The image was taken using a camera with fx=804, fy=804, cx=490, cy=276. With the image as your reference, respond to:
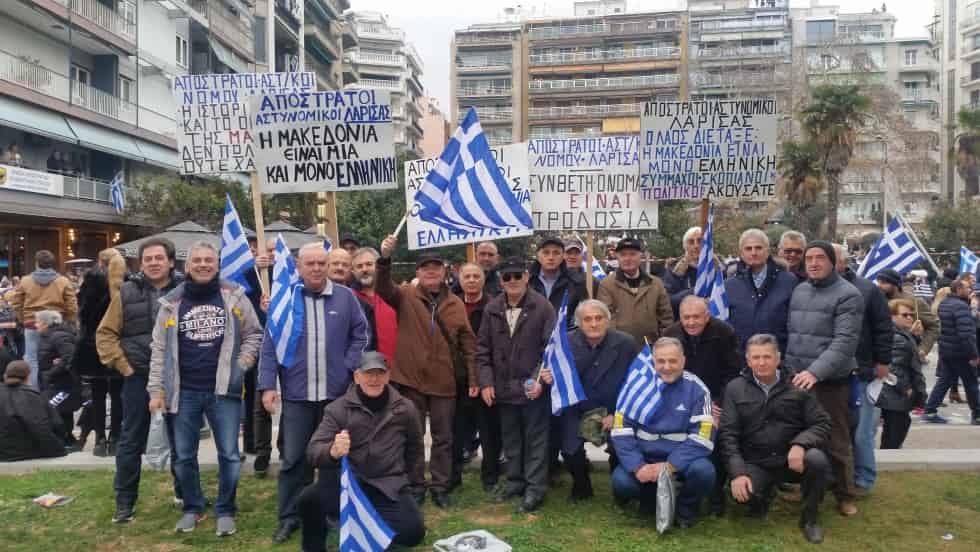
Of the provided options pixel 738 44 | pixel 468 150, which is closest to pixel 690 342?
pixel 468 150

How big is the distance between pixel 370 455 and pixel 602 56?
73934 mm

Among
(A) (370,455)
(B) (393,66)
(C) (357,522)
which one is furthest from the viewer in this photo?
(B) (393,66)

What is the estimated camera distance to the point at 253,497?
6.52 meters

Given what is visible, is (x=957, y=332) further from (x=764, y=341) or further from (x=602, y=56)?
(x=602, y=56)

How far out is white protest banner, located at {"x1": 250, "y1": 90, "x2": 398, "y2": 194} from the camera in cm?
735

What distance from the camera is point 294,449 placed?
561cm

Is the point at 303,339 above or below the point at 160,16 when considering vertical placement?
below

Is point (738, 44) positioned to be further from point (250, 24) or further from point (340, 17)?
point (250, 24)

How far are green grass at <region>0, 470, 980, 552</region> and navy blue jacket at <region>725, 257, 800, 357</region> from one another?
135 centimetres

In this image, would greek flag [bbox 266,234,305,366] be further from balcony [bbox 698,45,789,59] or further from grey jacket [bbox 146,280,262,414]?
balcony [bbox 698,45,789,59]

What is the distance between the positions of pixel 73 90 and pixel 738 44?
59515 millimetres

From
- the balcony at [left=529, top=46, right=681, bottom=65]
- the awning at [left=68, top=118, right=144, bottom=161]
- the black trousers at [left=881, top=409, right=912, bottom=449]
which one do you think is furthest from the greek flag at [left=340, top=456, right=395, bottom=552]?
the balcony at [left=529, top=46, right=681, bottom=65]

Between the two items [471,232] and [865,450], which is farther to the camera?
[471,232]

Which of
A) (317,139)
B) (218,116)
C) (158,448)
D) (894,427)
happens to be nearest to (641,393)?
(894,427)
